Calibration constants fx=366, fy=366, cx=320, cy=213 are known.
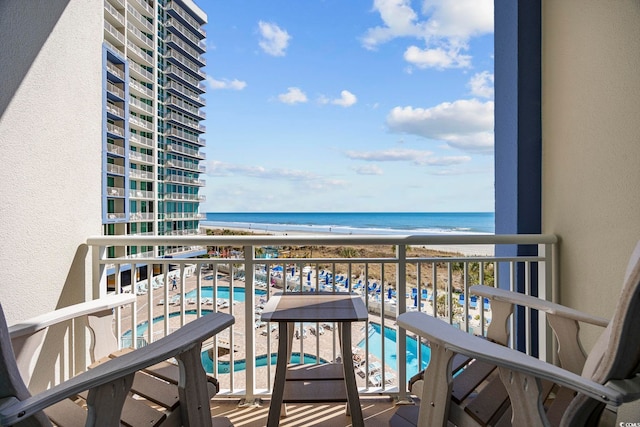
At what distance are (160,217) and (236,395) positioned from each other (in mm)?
23019

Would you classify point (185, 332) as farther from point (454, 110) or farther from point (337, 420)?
point (454, 110)

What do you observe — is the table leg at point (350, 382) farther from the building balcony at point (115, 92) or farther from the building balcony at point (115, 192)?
the building balcony at point (115, 92)

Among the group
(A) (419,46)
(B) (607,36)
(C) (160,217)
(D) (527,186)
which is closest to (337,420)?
(D) (527,186)

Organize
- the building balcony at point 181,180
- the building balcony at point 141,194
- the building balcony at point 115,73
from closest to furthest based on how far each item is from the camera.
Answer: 1. the building balcony at point 115,73
2. the building balcony at point 141,194
3. the building balcony at point 181,180

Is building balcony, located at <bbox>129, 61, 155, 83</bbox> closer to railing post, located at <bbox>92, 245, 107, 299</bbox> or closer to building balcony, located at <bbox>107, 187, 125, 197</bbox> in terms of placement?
building balcony, located at <bbox>107, 187, 125, 197</bbox>

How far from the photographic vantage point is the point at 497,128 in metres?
2.99

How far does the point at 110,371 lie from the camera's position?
1.00 metres

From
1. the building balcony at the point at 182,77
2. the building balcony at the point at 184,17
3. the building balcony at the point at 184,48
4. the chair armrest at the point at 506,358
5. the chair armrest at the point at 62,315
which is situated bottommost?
the chair armrest at the point at 62,315

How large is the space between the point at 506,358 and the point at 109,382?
3.65ft

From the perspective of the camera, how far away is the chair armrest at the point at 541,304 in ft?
4.77

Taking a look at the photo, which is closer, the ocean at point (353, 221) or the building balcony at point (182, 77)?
the building balcony at point (182, 77)

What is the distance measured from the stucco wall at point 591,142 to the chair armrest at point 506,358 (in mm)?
1204

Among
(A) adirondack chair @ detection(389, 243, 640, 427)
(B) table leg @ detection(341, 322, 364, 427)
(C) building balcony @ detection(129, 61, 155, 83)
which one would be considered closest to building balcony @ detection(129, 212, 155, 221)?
(C) building balcony @ detection(129, 61, 155, 83)

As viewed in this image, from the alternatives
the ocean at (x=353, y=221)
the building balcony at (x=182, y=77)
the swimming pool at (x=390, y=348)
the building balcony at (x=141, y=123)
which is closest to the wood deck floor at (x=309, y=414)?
the swimming pool at (x=390, y=348)
